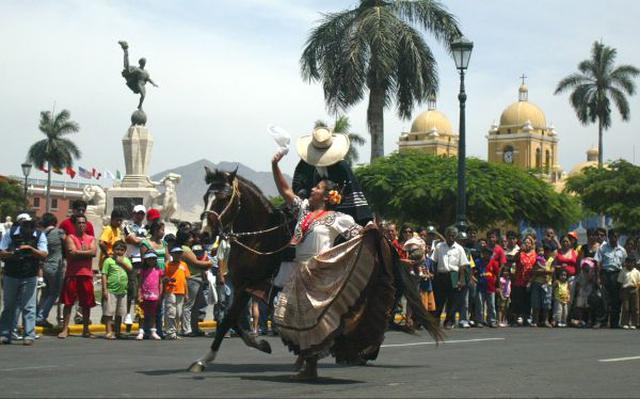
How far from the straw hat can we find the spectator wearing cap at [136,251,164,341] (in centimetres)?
577

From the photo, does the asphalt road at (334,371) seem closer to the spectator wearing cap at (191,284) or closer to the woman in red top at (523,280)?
the spectator wearing cap at (191,284)

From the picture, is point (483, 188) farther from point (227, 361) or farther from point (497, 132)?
point (497, 132)

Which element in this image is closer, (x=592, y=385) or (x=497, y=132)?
(x=592, y=385)

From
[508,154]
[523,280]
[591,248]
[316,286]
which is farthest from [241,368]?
[508,154]

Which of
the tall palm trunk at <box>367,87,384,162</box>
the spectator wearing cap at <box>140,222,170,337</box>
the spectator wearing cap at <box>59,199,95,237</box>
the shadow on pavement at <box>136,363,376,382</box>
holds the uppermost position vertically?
the tall palm trunk at <box>367,87,384,162</box>

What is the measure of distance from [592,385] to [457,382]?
3.96 feet

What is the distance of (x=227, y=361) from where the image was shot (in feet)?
41.5

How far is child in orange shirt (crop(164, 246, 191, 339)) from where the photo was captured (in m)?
17.2

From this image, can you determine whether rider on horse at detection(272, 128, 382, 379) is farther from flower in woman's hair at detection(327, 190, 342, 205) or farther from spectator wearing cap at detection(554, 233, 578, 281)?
spectator wearing cap at detection(554, 233, 578, 281)

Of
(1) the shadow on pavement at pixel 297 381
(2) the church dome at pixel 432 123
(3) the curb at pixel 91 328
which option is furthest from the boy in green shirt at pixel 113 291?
(2) the church dome at pixel 432 123

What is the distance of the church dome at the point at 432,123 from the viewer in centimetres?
12988

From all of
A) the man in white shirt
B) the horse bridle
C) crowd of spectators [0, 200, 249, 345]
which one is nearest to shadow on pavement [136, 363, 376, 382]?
the horse bridle

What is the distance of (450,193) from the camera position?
51.6 meters

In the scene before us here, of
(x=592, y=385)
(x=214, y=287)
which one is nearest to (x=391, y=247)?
(x=592, y=385)
